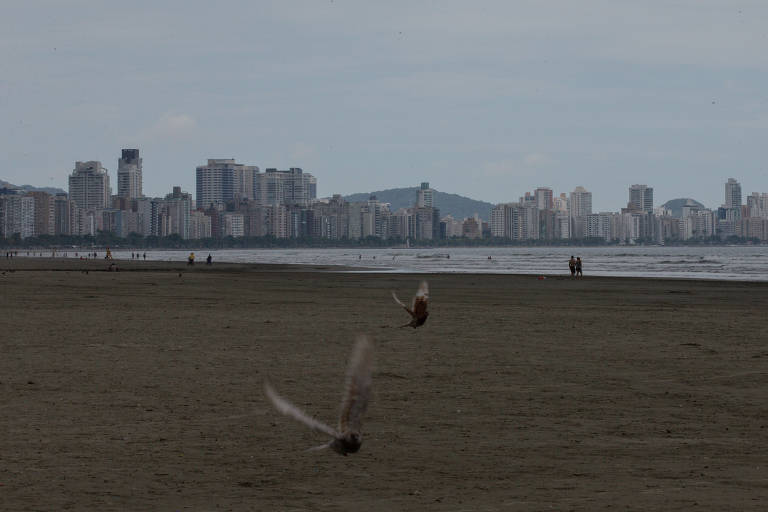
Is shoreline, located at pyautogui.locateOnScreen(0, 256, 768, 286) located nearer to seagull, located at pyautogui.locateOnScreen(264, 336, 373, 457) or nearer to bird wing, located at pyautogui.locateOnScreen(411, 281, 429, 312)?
bird wing, located at pyautogui.locateOnScreen(411, 281, 429, 312)

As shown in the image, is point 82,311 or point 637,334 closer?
point 637,334

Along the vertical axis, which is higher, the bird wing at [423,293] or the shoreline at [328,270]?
the bird wing at [423,293]

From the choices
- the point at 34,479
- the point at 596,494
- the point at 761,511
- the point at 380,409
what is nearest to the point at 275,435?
the point at 380,409

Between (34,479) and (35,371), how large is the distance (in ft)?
24.2

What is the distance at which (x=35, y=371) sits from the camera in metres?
16.5

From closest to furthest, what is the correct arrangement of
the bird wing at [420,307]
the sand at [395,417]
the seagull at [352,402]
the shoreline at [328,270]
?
the seagull at [352,402] < the bird wing at [420,307] < the sand at [395,417] < the shoreline at [328,270]

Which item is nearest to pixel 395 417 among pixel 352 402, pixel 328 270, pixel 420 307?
pixel 420 307

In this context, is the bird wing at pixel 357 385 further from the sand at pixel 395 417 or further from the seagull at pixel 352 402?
the sand at pixel 395 417

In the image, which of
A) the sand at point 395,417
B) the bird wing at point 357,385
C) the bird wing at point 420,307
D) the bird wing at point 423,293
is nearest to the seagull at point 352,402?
the bird wing at point 357,385

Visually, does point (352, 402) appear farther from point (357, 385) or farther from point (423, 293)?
point (423, 293)

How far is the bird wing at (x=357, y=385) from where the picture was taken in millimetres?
4492

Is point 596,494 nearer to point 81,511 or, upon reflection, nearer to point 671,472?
point 671,472

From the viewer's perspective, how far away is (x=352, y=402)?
498 centimetres

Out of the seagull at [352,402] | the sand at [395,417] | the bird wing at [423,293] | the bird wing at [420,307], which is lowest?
the sand at [395,417]
